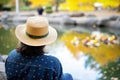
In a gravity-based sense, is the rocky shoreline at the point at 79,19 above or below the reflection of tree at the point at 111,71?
below

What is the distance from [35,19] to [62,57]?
329cm

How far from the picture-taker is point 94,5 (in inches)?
418

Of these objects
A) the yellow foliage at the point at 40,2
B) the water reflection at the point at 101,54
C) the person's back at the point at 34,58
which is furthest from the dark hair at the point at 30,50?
the yellow foliage at the point at 40,2

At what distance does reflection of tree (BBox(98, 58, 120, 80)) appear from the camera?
11.5 feet

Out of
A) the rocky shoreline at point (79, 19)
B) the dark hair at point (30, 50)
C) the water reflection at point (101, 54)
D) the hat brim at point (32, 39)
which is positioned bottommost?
the rocky shoreline at point (79, 19)

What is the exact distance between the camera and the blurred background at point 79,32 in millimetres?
4055

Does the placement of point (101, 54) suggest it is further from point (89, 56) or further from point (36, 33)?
point (36, 33)

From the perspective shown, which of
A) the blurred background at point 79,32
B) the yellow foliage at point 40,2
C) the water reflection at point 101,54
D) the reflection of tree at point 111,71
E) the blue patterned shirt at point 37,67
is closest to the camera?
the blue patterned shirt at point 37,67

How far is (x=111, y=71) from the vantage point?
3.79 m

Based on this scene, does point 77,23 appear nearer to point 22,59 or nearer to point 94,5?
point 94,5

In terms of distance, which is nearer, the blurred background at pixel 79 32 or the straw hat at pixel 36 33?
the straw hat at pixel 36 33

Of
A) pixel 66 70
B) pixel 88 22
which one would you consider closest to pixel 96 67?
pixel 66 70

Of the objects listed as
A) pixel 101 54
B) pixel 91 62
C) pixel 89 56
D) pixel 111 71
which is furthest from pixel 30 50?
pixel 101 54

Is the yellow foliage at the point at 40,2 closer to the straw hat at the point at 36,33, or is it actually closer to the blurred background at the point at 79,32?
the blurred background at the point at 79,32
